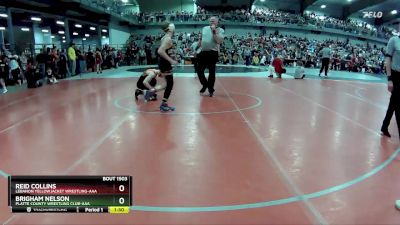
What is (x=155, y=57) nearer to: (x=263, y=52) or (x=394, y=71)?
(x=263, y=52)

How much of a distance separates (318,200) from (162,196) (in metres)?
1.38

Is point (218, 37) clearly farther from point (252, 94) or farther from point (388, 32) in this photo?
point (388, 32)

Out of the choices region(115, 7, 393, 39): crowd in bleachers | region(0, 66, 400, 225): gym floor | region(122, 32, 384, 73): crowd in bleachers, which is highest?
region(115, 7, 393, 39): crowd in bleachers

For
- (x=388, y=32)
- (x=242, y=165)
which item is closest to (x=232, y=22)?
(x=388, y=32)

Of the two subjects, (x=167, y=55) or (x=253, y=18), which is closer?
(x=167, y=55)

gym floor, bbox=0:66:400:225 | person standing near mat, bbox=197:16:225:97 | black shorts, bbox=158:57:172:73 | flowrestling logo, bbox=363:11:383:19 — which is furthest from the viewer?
flowrestling logo, bbox=363:11:383:19

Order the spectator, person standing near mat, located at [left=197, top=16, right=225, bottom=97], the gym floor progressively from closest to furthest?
the gym floor → person standing near mat, located at [left=197, top=16, right=225, bottom=97] → the spectator

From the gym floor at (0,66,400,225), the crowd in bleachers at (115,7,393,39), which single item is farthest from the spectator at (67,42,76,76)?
the crowd in bleachers at (115,7,393,39)

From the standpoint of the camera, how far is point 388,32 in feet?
150
